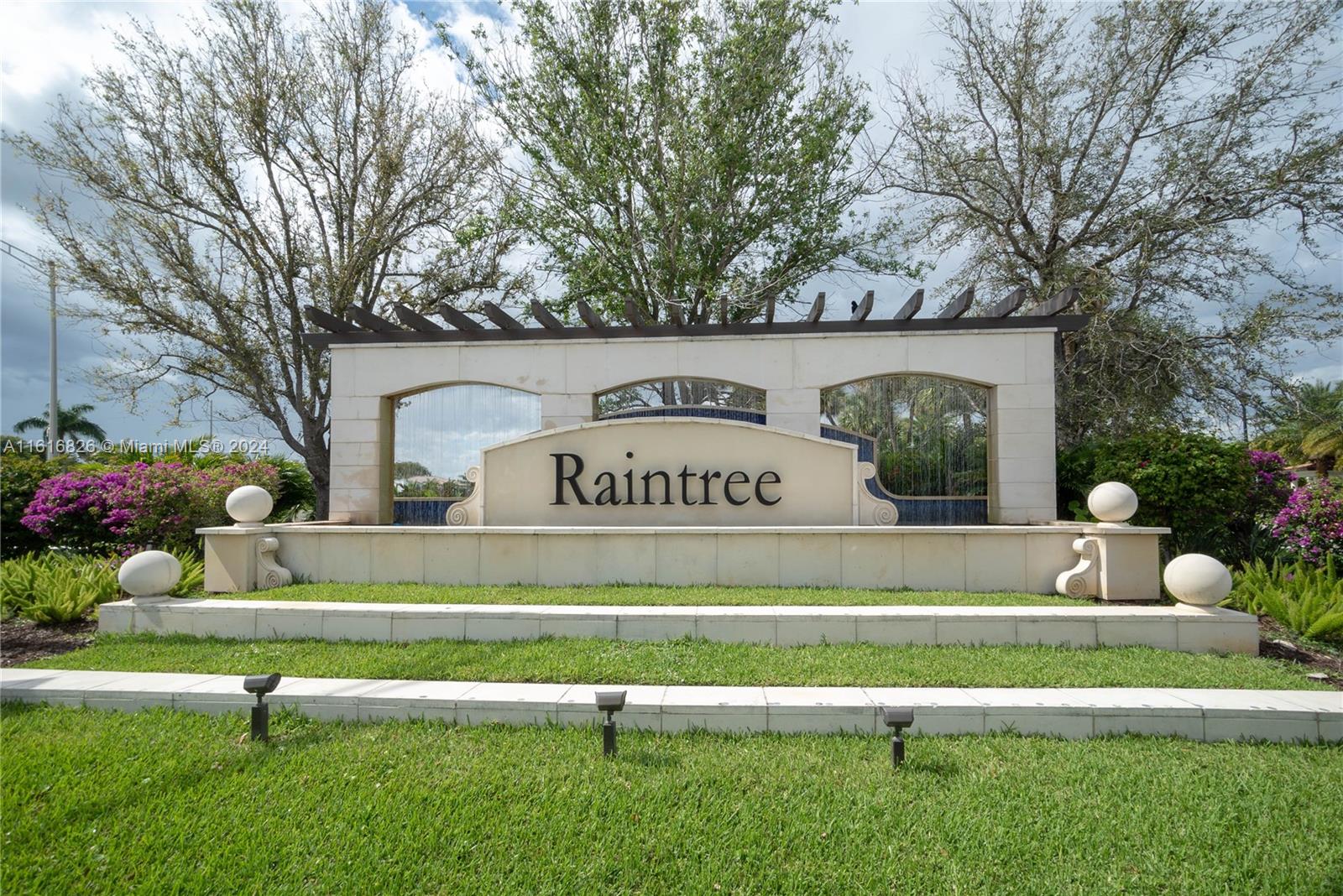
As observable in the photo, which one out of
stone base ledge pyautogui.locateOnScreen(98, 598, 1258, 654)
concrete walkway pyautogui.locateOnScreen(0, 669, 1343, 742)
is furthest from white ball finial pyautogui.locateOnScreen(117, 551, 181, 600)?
concrete walkway pyautogui.locateOnScreen(0, 669, 1343, 742)

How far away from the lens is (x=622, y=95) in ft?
52.3

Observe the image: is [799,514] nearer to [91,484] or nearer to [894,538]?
[894,538]

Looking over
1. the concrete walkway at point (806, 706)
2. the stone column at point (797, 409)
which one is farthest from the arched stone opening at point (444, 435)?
the concrete walkway at point (806, 706)

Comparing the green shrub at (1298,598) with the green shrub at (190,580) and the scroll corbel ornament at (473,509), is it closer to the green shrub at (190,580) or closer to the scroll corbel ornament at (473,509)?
the scroll corbel ornament at (473,509)

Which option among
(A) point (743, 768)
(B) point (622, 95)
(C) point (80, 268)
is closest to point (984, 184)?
(B) point (622, 95)

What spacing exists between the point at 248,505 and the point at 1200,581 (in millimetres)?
10676

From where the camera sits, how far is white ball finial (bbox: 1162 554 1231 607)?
19.8 ft

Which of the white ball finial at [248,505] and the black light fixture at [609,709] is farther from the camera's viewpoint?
the white ball finial at [248,505]

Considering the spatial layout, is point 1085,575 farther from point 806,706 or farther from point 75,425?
point 75,425

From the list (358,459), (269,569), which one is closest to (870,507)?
(269,569)

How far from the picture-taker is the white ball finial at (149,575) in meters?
6.81

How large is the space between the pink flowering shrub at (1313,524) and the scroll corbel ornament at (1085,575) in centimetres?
332

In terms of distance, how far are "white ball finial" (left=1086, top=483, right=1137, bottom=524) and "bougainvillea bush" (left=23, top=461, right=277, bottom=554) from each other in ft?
42.3

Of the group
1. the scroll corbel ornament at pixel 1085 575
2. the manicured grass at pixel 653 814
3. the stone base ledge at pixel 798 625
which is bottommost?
the manicured grass at pixel 653 814
